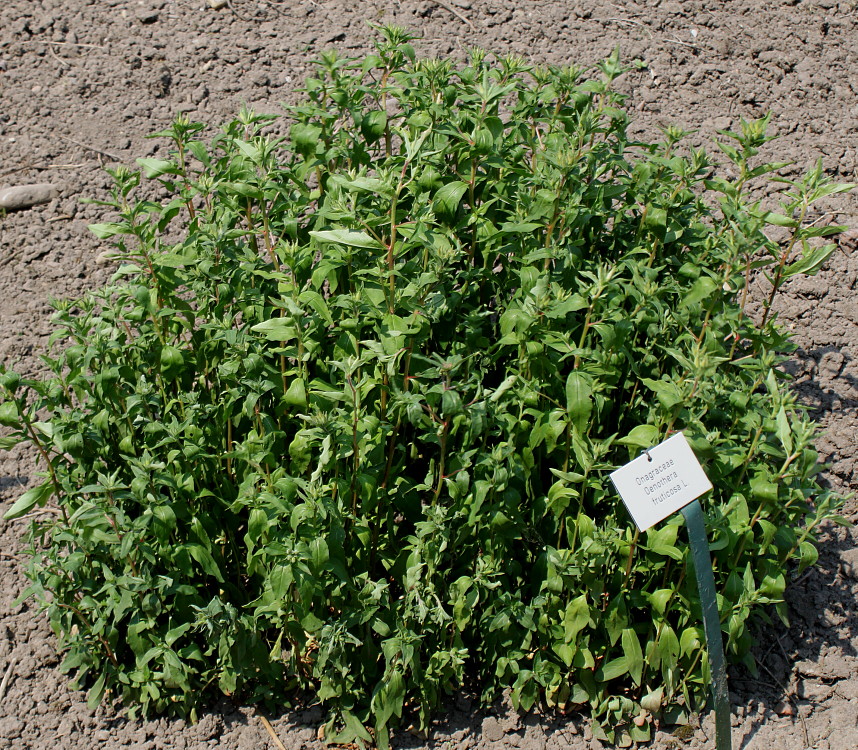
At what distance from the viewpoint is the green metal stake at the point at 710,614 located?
8.64 ft

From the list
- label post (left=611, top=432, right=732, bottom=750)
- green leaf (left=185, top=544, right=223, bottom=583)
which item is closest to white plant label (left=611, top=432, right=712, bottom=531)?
label post (left=611, top=432, right=732, bottom=750)

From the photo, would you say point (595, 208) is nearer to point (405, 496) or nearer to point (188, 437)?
point (405, 496)

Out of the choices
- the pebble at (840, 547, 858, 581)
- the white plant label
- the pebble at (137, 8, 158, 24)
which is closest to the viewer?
the white plant label

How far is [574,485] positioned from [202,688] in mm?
1378

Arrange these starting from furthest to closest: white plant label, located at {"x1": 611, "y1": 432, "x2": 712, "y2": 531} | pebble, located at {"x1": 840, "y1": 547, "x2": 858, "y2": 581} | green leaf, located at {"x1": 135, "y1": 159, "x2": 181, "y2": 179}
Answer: pebble, located at {"x1": 840, "y1": 547, "x2": 858, "y2": 581}, green leaf, located at {"x1": 135, "y1": 159, "x2": 181, "y2": 179}, white plant label, located at {"x1": 611, "y1": 432, "x2": 712, "y2": 531}

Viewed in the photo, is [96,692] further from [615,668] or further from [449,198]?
[449,198]

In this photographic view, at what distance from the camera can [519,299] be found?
3.08 meters

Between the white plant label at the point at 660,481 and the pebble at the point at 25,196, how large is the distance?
3.35 meters

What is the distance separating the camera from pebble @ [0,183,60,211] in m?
4.63

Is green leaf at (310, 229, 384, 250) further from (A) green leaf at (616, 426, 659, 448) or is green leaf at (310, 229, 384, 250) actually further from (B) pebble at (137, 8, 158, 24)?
(B) pebble at (137, 8, 158, 24)

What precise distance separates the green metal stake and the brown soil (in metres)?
0.26

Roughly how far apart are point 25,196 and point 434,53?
231 cm

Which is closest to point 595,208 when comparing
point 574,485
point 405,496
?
point 574,485

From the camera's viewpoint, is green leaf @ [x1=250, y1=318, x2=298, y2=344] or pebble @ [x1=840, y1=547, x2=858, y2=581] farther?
pebble @ [x1=840, y1=547, x2=858, y2=581]
